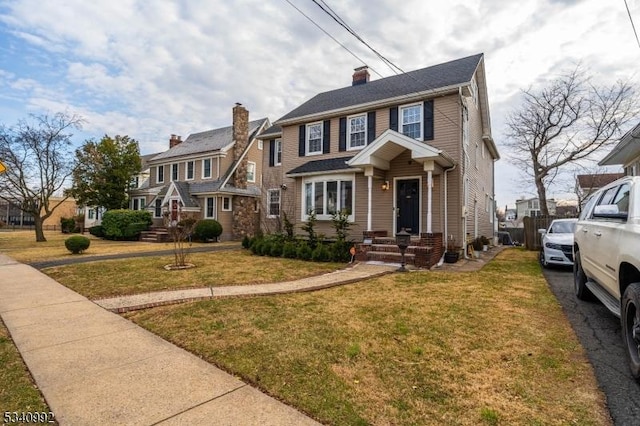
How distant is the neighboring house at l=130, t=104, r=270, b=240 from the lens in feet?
71.3

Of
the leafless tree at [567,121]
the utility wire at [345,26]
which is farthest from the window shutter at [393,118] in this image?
→ the leafless tree at [567,121]

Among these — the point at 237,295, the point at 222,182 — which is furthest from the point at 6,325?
the point at 222,182

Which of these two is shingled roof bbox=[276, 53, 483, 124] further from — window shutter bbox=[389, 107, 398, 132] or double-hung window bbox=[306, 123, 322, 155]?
double-hung window bbox=[306, 123, 322, 155]

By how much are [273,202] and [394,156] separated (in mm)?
7424

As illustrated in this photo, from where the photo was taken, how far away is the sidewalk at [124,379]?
94.7 inches

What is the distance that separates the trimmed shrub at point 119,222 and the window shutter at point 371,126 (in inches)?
674

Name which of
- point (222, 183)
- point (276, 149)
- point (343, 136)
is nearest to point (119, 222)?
point (222, 183)

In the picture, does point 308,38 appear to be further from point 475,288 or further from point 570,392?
point 570,392

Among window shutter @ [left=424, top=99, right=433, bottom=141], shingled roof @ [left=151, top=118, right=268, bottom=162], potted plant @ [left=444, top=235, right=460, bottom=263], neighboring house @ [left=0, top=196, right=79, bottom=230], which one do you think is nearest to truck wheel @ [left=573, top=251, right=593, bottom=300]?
potted plant @ [left=444, top=235, right=460, bottom=263]

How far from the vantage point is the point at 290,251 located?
39.8ft

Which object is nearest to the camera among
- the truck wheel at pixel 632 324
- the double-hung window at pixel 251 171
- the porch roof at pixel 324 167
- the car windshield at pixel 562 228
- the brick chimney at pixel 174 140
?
the truck wheel at pixel 632 324

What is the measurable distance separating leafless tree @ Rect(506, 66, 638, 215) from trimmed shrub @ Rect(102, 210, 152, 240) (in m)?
25.0

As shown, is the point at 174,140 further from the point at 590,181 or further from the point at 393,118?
the point at 590,181

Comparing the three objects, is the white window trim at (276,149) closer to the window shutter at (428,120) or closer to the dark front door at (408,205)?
the dark front door at (408,205)
